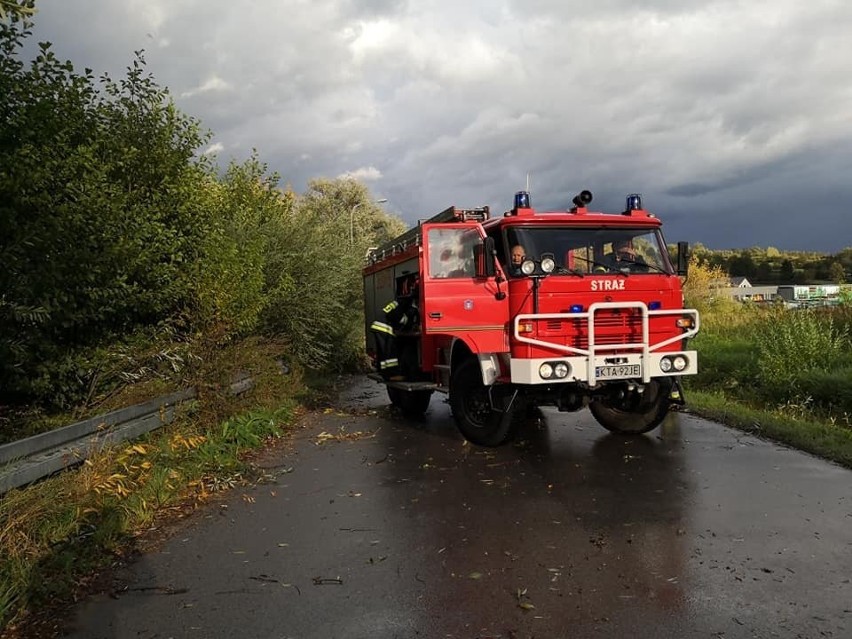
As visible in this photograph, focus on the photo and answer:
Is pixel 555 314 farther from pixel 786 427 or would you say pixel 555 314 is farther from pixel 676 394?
pixel 786 427

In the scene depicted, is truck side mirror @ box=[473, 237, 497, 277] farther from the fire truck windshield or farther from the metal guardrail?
the metal guardrail

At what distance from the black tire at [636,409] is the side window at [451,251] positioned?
2.26m

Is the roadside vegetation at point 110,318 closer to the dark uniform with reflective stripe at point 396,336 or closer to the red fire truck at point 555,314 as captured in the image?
the dark uniform with reflective stripe at point 396,336

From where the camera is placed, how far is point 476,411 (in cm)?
799

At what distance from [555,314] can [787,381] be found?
584 centimetres

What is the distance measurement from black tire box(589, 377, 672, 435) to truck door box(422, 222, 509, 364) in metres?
1.57

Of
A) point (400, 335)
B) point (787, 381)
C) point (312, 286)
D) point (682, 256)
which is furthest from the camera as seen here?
point (312, 286)

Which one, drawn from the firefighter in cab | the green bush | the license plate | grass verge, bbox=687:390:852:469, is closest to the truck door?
the license plate

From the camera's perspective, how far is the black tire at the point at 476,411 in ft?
25.1

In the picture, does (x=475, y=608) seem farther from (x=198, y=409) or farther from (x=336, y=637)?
(x=198, y=409)

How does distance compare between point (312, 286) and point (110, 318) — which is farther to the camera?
point (312, 286)

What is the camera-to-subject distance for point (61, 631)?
11.8 ft

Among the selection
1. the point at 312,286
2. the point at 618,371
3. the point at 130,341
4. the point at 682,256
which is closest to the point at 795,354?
the point at 682,256

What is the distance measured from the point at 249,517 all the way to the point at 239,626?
6.62ft
